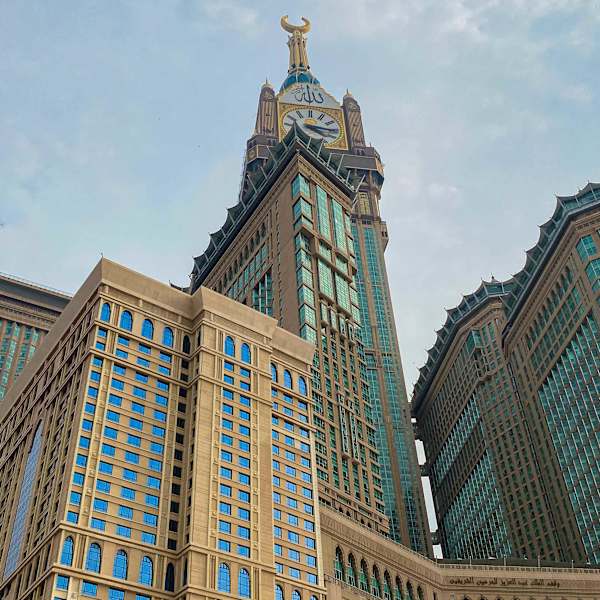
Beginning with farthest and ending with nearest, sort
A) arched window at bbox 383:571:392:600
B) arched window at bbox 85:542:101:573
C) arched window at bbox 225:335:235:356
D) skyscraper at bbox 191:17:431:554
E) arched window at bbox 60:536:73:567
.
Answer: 1. skyscraper at bbox 191:17:431:554
2. arched window at bbox 383:571:392:600
3. arched window at bbox 225:335:235:356
4. arched window at bbox 85:542:101:573
5. arched window at bbox 60:536:73:567

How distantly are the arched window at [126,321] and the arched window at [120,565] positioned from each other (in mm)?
28305

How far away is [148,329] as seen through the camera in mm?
99188

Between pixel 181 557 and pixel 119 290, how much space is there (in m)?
33.9

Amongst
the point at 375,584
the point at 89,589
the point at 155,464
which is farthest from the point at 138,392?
the point at 375,584

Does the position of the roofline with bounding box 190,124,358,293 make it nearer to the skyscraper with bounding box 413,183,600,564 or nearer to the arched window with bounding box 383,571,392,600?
the skyscraper with bounding box 413,183,600,564

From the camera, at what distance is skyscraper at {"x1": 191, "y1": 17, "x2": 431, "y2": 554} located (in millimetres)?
129875

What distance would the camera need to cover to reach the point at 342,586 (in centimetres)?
9612

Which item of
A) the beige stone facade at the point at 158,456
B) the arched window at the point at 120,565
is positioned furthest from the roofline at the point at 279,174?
the arched window at the point at 120,565

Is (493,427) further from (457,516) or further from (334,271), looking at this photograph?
(334,271)

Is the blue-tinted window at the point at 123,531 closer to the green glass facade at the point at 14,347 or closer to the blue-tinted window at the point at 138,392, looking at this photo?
the blue-tinted window at the point at 138,392

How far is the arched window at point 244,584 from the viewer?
81500mm

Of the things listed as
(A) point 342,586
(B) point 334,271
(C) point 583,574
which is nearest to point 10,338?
(B) point 334,271

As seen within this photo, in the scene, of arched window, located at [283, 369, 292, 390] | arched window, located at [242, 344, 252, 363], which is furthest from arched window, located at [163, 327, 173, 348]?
arched window, located at [283, 369, 292, 390]

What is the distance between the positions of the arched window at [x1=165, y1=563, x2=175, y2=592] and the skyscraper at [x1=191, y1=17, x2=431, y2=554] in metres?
39.6
